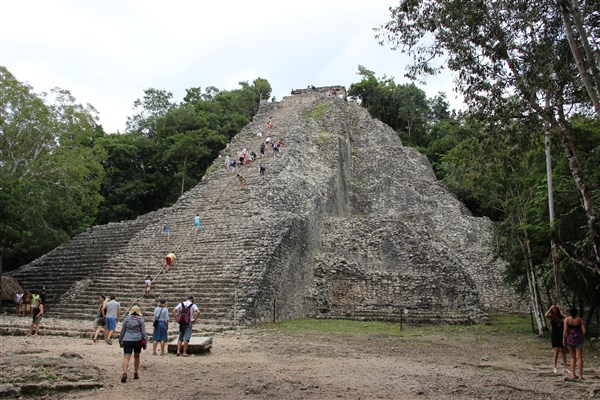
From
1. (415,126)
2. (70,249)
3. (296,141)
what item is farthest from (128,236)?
(415,126)

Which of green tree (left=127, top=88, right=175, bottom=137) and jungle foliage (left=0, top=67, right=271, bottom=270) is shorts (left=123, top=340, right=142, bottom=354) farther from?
green tree (left=127, top=88, right=175, bottom=137)

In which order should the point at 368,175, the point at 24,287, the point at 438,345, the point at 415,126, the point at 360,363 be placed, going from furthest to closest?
the point at 415,126 → the point at 368,175 → the point at 24,287 → the point at 438,345 → the point at 360,363

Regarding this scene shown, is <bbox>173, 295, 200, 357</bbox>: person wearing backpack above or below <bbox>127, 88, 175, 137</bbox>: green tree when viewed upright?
below

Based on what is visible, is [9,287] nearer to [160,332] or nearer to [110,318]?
[110,318]

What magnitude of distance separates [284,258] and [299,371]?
7887 mm

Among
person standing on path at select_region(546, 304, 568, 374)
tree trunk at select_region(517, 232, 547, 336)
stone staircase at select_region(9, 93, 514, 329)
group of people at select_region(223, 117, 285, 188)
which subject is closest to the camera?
person standing on path at select_region(546, 304, 568, 374)

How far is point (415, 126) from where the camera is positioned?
42844 mm

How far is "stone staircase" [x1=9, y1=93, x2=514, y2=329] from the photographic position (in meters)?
14.2

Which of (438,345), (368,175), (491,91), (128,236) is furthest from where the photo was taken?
(368,175)

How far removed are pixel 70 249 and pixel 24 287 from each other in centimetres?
288

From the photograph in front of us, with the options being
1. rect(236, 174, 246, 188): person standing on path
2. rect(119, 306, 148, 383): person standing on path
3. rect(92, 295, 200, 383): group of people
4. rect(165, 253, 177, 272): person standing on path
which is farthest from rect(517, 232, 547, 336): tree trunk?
rect(236, 174, 246, 188): person standing on path

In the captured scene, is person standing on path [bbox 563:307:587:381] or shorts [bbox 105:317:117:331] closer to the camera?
person standing on path [bbox 563:307:587:381]

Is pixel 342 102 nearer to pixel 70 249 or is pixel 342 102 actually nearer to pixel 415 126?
pixel 415 126

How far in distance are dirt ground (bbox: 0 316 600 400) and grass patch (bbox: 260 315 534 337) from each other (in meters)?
1.29
